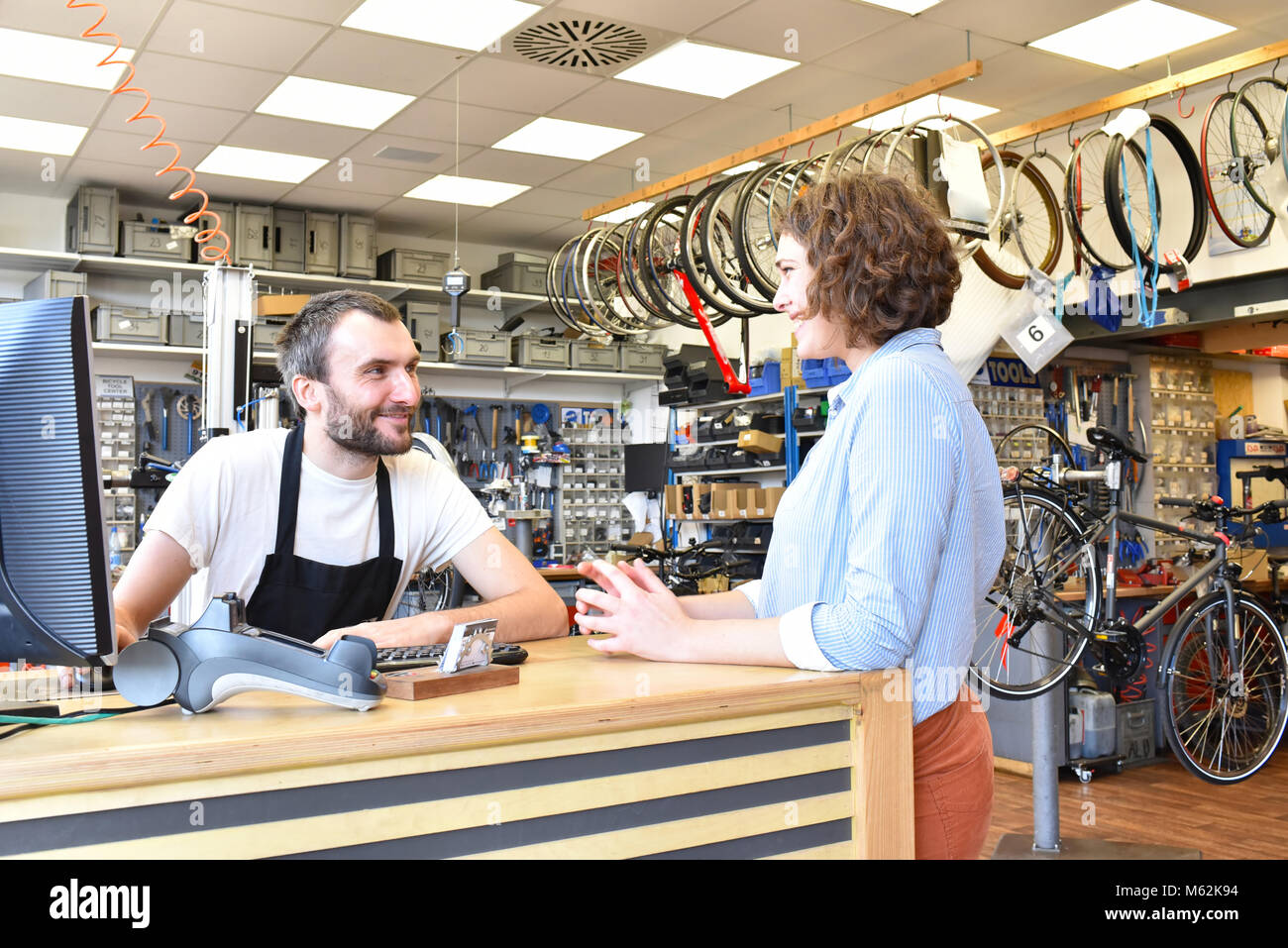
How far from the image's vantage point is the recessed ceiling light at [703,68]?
5551 millimetres

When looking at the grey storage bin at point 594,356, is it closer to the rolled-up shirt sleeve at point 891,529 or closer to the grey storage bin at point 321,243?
the grey storage bin at point 321,243

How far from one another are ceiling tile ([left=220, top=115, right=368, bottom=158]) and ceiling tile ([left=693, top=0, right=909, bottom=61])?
2.41 meters

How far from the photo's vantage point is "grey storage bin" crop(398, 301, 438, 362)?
816 cm

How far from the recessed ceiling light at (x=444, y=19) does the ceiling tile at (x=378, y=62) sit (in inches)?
3.4

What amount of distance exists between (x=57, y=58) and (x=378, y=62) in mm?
1582

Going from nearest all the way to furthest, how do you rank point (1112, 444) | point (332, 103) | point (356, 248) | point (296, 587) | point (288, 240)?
point (296, 587)
point (1112, 444)
point (332, 103)
point (288, 240)
point (356, 248)

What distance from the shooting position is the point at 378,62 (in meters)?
5.56

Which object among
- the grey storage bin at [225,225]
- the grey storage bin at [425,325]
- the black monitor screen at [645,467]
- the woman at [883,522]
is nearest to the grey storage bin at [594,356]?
the black monitor screen at [645,467]

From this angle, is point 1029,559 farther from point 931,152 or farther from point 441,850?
point 441,850

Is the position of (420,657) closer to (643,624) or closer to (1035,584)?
(643,624)

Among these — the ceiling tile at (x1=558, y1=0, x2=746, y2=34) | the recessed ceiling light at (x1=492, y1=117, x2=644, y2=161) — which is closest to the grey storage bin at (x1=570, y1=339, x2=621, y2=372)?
the recessed ceiling light at (x1=492, y1=117, x2=644, y2=161)

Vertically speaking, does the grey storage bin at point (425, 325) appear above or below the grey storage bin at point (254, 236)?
below

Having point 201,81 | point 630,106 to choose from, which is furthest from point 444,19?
point 201,81
